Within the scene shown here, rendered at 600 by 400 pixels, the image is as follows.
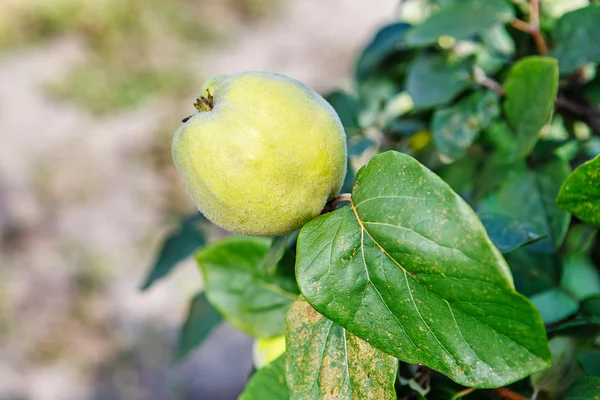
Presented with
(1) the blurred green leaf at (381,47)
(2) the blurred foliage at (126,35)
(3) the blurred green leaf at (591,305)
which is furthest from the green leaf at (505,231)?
(2) the blurred foliage at (126,35)

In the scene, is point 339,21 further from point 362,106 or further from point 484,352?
point 484,352

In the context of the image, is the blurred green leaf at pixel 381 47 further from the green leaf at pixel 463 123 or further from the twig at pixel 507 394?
the twig at pixel 507 394

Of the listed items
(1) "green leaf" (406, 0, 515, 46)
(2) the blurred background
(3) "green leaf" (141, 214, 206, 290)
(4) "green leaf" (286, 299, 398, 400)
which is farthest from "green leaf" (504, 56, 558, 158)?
(2) the blurred background

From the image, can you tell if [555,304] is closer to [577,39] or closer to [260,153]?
[577,39]

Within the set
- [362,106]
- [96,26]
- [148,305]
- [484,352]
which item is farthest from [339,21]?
[484,352]

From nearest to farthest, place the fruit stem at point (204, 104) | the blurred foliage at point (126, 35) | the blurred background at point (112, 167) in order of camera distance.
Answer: the fruit stem at point (204, 104) < the blurred background at point (112, 167) < the blurred foliage at point (126, 35)

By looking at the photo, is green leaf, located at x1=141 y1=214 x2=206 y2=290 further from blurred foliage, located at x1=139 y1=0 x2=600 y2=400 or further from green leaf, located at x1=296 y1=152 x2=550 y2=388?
green leaf, located at x1=296 y1=152 x2=550 y2=388

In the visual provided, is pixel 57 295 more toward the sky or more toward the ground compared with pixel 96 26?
more toward the ground
